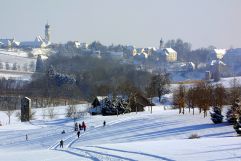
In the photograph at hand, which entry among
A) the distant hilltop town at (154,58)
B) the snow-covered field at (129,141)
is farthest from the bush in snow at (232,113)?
the distant hilltop town at (154,58)

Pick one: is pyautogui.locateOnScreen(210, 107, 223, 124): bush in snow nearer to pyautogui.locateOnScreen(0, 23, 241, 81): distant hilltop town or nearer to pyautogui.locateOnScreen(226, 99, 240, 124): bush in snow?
pyautogui.locateOnScreen(226, 99, 240, 124): bush in snow

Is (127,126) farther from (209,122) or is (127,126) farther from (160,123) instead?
(209,122)

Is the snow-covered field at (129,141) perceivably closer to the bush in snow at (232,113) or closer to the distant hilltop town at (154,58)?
the bush in snow at (232,113)

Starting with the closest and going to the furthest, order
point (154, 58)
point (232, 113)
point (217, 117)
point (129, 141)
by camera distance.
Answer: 1. point (129, 141)
2. point (232, 113)
3. point (217, 117)
4. point (154, 58)

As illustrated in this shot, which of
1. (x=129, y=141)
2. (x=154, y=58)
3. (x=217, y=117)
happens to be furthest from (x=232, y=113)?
(x=154, y=58)

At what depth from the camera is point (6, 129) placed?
4325 cm

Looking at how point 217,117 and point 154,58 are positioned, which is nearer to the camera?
point 217,117

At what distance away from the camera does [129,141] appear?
95.7 feet

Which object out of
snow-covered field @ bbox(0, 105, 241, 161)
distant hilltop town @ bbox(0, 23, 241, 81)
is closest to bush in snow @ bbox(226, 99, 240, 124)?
snow-covered field @ bbox(0, 105, 241, 161)

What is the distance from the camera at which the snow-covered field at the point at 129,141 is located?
20.2 m

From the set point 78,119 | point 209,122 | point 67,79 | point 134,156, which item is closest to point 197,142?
point 134,156

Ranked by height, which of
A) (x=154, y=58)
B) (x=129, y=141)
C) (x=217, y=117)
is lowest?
(x=129, y=141)

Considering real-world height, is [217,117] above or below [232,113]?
below

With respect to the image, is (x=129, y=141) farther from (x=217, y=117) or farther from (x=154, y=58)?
(x=154, y=58)
